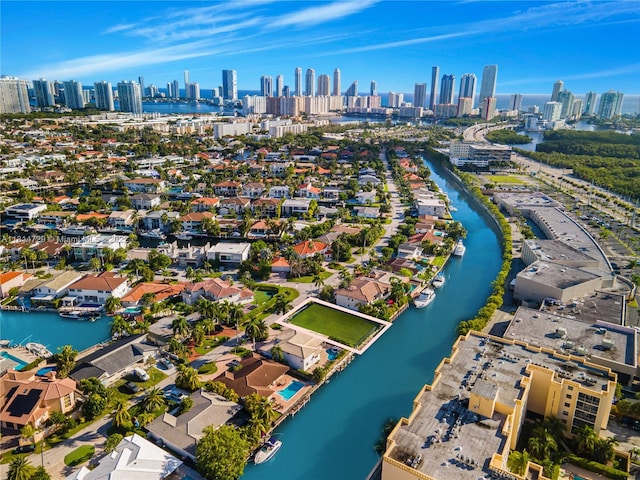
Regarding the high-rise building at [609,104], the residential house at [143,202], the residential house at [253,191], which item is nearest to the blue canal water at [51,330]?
the residential house at [143,202]

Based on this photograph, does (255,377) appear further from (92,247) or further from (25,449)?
(92,247)

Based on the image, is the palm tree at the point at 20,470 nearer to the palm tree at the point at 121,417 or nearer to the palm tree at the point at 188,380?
the palm tree at the point at 121,417

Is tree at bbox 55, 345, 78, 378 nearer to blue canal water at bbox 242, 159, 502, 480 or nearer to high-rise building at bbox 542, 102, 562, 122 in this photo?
blue canal water at bbox 242, 159, 502, 480

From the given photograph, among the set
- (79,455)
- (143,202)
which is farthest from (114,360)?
(143,202)

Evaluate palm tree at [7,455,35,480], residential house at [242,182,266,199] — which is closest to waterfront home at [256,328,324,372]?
palm tree at [7,455,35,480]

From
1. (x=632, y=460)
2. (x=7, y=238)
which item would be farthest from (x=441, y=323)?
(x=7, y=238)
